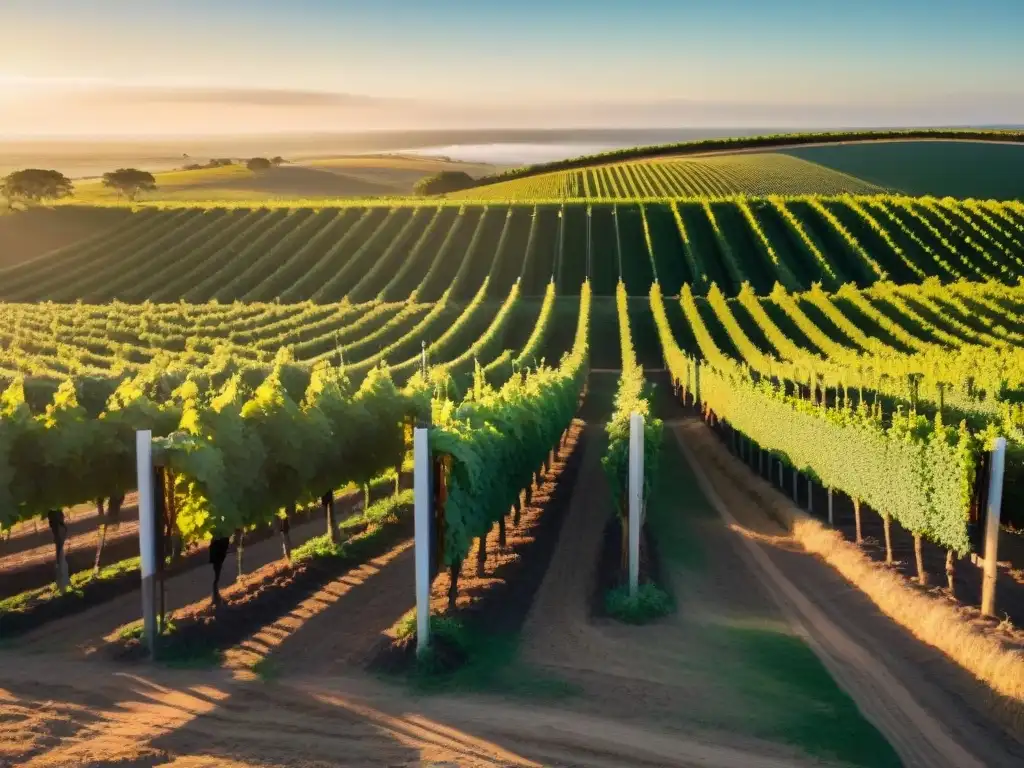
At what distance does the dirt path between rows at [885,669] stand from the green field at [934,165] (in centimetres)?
11923

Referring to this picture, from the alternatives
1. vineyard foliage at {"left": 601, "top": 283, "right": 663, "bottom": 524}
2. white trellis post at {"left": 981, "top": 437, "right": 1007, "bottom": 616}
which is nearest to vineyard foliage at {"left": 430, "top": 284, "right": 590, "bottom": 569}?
vineyard foliage at {"left": 601, "top": 283, "right": 663, "bottom": 524}

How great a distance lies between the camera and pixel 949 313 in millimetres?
74062

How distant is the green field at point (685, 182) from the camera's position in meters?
128

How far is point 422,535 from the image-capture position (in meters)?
16.0

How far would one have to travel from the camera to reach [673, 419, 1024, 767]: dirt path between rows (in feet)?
43.9

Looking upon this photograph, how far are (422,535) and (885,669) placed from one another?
7513 mm

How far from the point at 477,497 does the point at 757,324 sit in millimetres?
63379

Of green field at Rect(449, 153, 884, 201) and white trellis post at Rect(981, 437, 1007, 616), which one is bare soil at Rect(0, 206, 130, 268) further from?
white trellis post at Rect(981, 437, 1007, 616)

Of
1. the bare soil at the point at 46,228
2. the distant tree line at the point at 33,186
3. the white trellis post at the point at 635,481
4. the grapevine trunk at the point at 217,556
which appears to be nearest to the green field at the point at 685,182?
the bare soil at the point at 46,228

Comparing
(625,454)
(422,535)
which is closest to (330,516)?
(625,454)

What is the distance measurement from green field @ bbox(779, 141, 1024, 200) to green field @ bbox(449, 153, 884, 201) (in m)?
4.24

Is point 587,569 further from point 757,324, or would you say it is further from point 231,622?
point 757,324

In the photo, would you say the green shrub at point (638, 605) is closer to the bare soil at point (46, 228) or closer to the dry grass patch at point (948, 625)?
the dry grass patch at point (948, 625)

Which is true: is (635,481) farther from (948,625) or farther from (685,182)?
(685,182)
